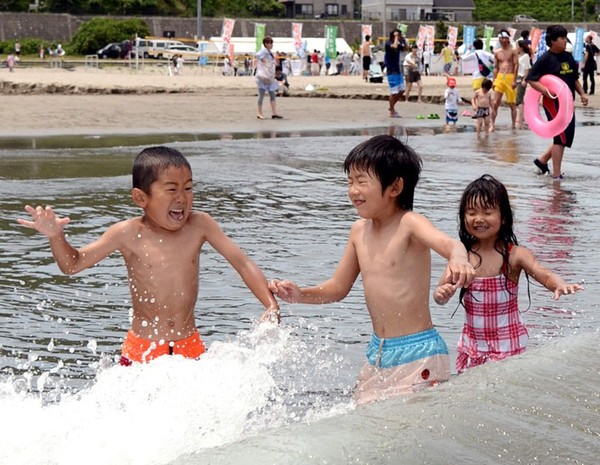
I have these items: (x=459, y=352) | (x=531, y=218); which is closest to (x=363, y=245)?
(x=459, y=352)

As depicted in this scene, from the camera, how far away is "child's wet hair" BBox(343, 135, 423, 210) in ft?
13.3

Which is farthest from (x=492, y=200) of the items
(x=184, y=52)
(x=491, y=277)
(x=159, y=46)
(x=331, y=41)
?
(x=159, y=46)

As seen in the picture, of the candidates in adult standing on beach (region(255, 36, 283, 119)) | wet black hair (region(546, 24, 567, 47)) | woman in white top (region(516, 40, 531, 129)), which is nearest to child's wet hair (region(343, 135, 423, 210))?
wet black hair (region(546, 24, 567, 47))

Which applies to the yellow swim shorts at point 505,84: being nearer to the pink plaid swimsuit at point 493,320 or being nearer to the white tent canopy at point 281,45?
the pink plaid swimsuit at point 493,320

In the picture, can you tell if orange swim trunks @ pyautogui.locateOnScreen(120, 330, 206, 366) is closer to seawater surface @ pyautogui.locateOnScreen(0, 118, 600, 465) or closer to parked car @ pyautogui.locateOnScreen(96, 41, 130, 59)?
seawater surface @ pyautogui.locateOnScreen(0, 118, 600, 465)

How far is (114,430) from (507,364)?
1.51 metres

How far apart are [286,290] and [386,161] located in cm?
64

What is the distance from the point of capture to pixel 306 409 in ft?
14.1

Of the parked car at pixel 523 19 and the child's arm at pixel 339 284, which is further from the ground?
the parked car at pixel 523 19

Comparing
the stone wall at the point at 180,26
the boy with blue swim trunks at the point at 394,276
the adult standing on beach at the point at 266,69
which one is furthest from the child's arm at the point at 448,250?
the stone wall at the point at 180,26

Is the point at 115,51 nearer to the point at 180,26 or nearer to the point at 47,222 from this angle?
the point at 180,26

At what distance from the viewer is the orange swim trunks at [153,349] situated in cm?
425

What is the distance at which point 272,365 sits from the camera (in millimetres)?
4898

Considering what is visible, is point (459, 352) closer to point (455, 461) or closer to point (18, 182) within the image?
point (455, 461)
